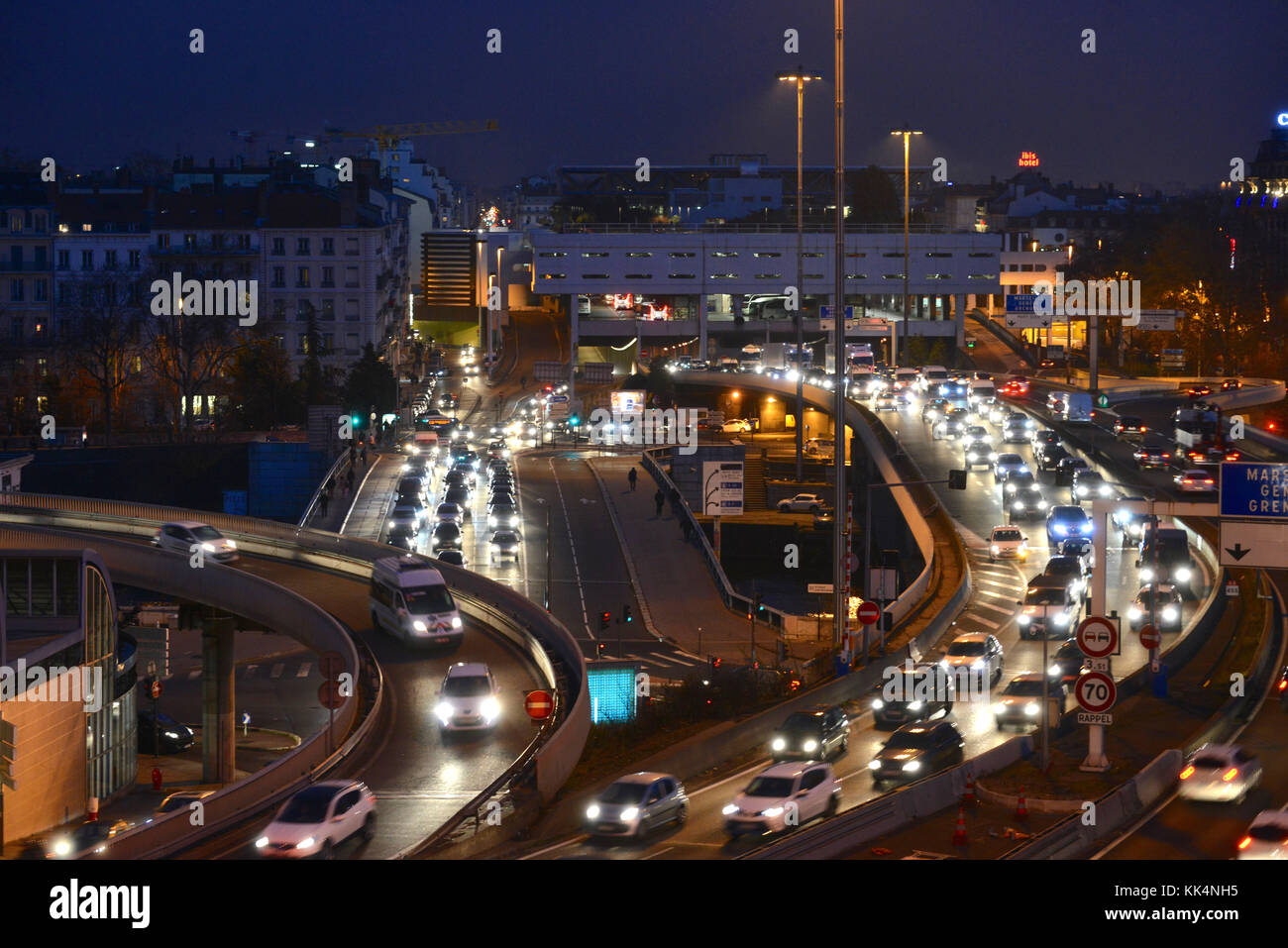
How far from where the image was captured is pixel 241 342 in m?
67.4

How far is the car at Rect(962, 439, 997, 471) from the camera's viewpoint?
172 ft

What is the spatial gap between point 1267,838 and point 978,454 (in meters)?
38.9

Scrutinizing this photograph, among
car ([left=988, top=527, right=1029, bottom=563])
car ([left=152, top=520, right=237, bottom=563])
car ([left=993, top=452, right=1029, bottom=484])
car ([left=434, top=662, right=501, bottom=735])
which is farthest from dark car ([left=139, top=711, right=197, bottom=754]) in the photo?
car ([left=993, top=452, right=1029, bottom=484])

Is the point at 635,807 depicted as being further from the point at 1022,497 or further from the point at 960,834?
the point at 1022,497

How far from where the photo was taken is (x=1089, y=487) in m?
45.2

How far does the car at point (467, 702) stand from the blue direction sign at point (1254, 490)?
12.5 metres

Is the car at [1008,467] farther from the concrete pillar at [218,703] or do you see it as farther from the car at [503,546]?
the concrete pillar at [218,703]

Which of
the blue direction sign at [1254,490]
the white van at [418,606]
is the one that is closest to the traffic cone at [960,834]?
the blue direction sign at [1254,490]

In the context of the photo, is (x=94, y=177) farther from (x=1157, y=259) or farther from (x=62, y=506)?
(x=1157, y=259)

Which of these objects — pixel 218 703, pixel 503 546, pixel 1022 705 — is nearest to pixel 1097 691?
pixel 1022 705

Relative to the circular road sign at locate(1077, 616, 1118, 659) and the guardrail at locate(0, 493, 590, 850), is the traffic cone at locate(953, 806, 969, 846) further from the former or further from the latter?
the guardrail at locate(0, 493, 590, 850)

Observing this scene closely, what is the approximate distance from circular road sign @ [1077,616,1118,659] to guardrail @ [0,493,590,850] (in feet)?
22.0

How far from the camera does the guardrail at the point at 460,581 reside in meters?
20.2
